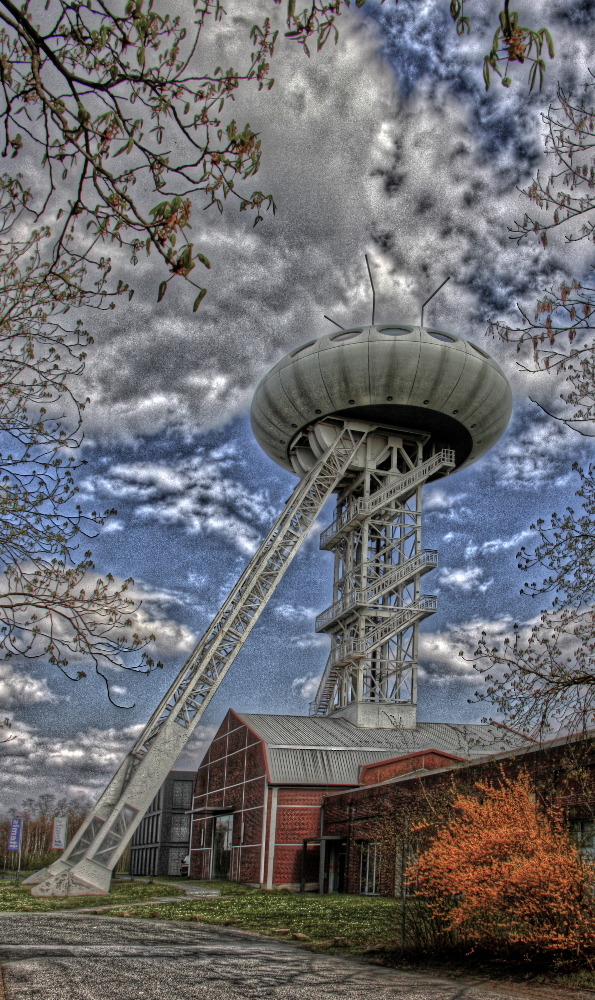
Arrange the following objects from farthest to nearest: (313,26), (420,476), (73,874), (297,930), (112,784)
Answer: (420,476) → (112,784) → (73,874) → (297,930) → (313,26)

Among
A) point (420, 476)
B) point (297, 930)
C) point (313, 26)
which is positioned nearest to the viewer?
point (313, 26)

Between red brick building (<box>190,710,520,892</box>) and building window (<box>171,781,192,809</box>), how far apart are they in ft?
62.1

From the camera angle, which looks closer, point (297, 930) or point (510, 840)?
point (510, 840)

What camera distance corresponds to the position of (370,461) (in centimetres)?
4025

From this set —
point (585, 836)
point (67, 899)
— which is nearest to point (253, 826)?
point (67, 899)

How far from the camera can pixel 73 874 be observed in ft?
82.3

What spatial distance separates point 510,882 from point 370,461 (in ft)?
98.1

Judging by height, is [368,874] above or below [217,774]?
below

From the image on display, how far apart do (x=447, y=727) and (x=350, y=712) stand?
524 cm

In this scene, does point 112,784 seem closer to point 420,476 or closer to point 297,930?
point 297,930

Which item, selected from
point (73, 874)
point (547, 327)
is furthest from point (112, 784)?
point (547, 327)

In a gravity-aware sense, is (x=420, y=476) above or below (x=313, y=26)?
above

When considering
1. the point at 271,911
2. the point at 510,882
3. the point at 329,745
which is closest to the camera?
the point at 510,882

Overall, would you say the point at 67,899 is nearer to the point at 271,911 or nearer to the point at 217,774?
the point at 271,911
